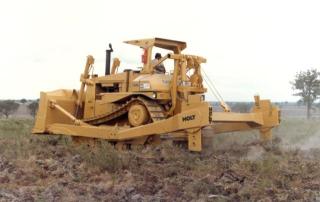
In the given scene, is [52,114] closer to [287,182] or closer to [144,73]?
[144,73]

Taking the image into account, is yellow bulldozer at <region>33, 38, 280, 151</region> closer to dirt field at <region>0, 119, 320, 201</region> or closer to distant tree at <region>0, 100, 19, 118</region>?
dirt field at <region>0, 119, 320, 201</region>

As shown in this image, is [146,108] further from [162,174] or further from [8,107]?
[8,107]

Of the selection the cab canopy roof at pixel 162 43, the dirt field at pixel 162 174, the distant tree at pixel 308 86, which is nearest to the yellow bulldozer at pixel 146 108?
the cab canopy roof at pixel 162 43

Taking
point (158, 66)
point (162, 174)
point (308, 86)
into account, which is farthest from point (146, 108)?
point (308, 86)

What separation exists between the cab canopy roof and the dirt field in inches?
97.5

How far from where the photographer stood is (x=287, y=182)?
773 centimetres

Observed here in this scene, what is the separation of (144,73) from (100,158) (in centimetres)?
295

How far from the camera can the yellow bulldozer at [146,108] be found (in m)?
10.4

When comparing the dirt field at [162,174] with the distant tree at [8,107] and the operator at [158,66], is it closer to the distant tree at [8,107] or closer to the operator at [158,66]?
the operator at [158,66]

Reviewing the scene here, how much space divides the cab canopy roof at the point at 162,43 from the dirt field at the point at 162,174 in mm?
2476

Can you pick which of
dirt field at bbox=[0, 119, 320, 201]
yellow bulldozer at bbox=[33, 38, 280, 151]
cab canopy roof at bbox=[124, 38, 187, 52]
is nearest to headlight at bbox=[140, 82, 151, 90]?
yellow bulldozer at bbox=[33, 38, 280, 151]

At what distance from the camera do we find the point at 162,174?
28.9ft

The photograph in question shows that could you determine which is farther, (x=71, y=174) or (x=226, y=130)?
(x=226, y=130)

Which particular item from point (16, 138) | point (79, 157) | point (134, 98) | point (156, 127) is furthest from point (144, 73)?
point (16, 138)
